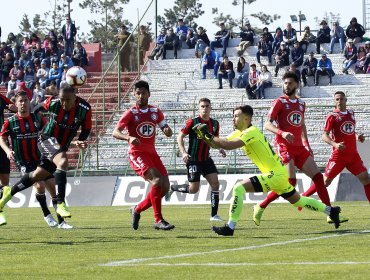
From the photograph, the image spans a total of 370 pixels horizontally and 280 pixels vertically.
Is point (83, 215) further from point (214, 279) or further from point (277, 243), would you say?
point (214, 279)

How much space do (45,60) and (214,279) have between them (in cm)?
3321

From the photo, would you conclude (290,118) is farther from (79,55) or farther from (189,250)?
(79,55)

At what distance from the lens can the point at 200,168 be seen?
62.6 feet

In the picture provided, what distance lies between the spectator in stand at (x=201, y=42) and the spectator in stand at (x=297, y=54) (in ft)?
14.5

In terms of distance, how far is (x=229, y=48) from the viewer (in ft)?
135

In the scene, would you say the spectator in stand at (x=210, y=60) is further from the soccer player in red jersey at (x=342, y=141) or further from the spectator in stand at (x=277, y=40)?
the soccer player in red jersey at (x=342, y=141)

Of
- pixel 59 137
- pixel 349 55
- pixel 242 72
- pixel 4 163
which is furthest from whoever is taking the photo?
pixel 242 72

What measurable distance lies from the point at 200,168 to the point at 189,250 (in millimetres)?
7036

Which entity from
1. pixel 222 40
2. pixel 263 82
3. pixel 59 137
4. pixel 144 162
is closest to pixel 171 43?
pixel 222 40

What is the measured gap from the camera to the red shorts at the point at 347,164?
18.1m

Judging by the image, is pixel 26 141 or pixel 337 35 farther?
pixel 337 35

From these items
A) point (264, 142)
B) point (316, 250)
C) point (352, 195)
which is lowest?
point (352, 195)

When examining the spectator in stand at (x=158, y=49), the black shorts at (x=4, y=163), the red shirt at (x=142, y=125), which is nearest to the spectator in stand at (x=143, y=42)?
the spectator in stand at (x=158, y=49)

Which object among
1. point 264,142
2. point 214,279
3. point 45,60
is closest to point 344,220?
point 264,142
